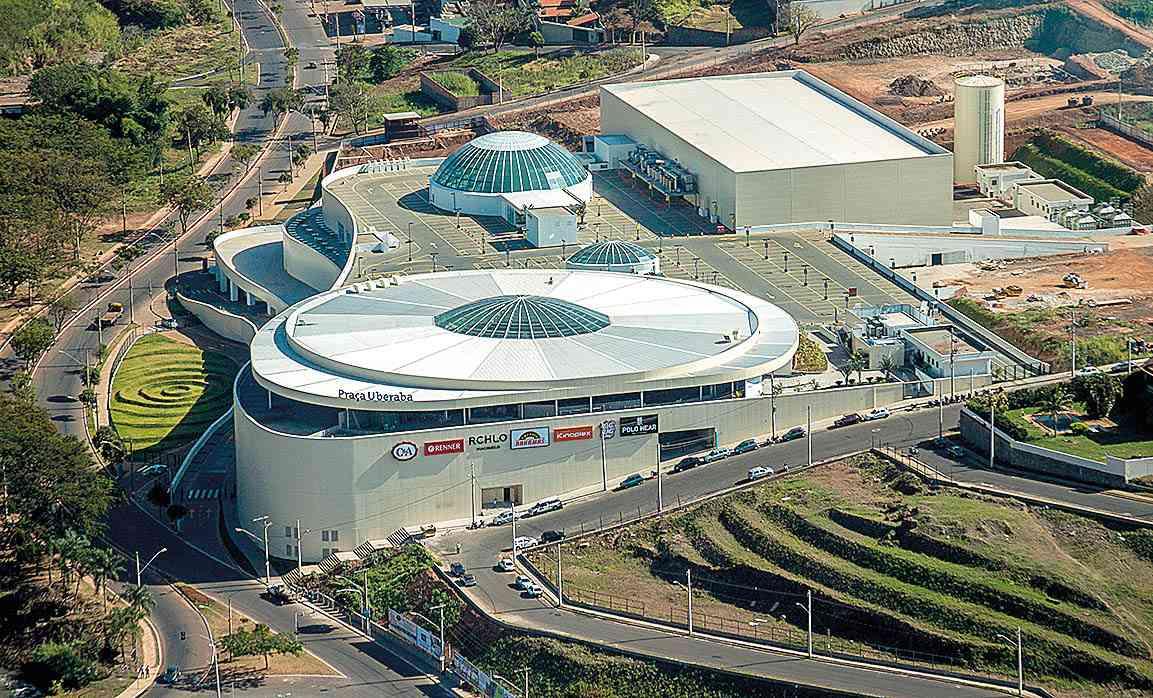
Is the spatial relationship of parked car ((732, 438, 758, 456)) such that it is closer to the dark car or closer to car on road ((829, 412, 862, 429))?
car on road ((829, 412, 862, 429))

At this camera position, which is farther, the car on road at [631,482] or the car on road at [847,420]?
the car on road at [847,420]

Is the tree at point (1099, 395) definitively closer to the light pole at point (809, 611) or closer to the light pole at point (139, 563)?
the light pole at point (809, 611)

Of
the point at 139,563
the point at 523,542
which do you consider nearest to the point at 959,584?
the point at 523,542

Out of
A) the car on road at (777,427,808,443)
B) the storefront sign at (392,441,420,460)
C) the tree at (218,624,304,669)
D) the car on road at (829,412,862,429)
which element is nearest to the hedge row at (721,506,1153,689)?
→ the car on road at (777,427,808,443)

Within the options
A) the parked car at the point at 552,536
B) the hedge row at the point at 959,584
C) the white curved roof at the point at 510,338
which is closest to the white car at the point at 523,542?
the parked car at the point at 552,536

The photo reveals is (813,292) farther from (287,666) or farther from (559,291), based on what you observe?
(287,666)

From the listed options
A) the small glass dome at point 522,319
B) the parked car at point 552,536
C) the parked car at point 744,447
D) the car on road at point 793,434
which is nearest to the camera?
the parked car at point 552,536

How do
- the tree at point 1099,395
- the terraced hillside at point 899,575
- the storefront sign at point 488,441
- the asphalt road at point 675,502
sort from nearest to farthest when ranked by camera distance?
the asphalt road at point 675,502 < the terraced hillside at point 899,575 < the storefront sign at point 488,441 < the tree at point 1099,395

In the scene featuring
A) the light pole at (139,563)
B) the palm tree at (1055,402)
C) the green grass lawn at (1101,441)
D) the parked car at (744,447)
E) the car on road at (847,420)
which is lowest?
the light pole at (139,563)
